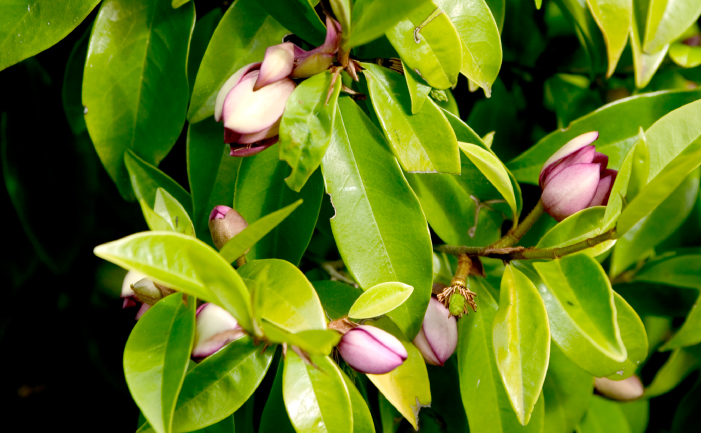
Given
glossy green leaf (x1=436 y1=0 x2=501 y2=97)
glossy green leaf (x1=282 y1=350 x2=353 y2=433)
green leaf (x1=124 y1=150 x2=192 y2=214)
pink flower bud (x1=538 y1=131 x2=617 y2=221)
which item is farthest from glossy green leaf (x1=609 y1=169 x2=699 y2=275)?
green leaf (x1=124 y1=150 x2=192 y2=214)

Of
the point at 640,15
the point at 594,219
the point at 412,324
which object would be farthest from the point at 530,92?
the point at 412,324

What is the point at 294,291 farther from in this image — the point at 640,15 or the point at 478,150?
the point at 640,15

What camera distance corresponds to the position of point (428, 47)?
1.32ft

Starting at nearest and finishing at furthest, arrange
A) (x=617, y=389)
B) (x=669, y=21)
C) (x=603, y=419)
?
(x=669, y=21) < (x=617, y=389) < (x=603, y=419)

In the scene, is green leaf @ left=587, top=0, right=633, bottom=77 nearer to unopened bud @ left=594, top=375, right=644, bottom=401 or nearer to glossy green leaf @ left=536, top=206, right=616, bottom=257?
glossy green leaf @ left=536, top=206, right=616, bottom=257

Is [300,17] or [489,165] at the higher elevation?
[300,17]

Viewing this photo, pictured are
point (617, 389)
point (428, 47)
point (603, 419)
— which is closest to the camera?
point (428, 47)

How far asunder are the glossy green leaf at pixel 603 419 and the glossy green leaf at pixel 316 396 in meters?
0.54

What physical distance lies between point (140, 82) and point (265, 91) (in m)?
0.22

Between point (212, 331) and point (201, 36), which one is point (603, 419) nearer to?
point (212, 331)

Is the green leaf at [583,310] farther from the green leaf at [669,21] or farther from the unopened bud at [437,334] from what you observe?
the green leaf at [669,21]

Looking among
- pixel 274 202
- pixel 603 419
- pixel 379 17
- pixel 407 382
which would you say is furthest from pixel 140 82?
pixel 603 419

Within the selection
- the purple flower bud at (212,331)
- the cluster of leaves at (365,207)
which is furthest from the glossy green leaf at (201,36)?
the purple flower bud at (212,331)

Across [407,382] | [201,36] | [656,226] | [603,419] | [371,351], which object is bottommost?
[603,419]
